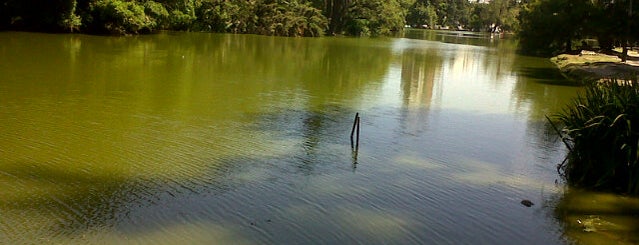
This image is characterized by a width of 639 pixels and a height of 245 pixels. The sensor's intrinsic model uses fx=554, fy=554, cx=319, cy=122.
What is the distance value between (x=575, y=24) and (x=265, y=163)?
1406 inches

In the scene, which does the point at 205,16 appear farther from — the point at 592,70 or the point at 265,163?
the point at 265,163

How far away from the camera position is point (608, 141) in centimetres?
934

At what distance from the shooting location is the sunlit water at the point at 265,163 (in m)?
7.18

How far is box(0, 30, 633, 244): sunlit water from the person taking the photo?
718cm

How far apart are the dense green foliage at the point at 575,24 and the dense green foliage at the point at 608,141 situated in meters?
25.4

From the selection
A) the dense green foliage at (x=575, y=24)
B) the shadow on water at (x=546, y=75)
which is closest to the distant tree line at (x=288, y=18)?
the dense green foliage at (x=575, y=24)

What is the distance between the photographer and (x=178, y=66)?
23.2 m

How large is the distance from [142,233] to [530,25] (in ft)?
145

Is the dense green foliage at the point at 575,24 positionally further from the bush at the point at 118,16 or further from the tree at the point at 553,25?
the bush at the point at 118,16

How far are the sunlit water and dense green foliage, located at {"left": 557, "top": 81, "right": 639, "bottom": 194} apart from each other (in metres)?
0.48

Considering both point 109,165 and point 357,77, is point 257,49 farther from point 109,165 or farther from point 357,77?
point 109,165

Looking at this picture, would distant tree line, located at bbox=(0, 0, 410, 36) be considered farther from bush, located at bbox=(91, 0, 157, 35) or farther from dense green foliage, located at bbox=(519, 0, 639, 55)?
dense green foliage, located at bbox=(519, 0, 639, 55)

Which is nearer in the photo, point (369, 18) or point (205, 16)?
point (205, 16)

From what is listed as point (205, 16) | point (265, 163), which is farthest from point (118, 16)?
point (265, 163)
